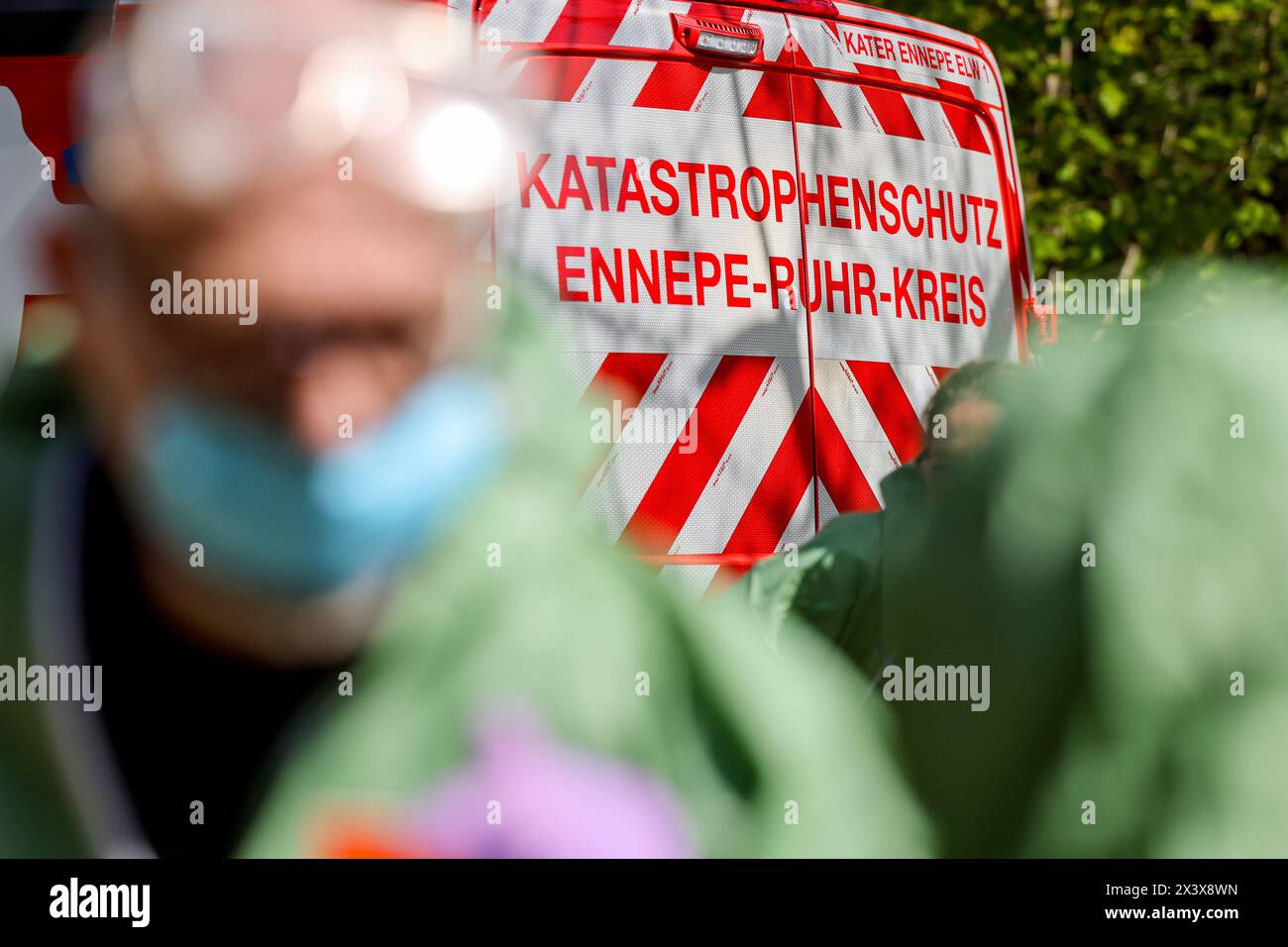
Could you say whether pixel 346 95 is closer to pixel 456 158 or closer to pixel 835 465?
pixel 456 158

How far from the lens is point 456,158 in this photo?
107cm

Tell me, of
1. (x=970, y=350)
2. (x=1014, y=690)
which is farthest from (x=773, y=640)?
(x=970, y=350)

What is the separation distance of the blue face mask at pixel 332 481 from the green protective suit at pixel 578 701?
3 centimetres

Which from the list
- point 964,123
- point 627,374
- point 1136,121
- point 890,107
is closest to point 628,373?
point 627,374

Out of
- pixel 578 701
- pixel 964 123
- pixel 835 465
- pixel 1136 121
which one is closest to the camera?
pixel 578 701

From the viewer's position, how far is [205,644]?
1.10 m

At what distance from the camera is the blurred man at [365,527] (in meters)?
0.96

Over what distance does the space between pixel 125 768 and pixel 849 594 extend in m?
0.74

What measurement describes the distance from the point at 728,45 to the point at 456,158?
2046mm

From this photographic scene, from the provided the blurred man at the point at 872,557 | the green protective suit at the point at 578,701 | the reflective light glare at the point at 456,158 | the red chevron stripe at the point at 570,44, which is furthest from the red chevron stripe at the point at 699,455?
the green protective suit at the point at 578,701

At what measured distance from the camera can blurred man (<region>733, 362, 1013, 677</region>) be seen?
48.4 inches

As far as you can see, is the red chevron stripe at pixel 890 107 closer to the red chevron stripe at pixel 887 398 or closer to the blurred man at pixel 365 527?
the red chevron stripe at pixel 887 398

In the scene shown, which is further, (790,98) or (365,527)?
(790,98)

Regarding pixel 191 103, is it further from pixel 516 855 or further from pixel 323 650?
pixel 516 855
